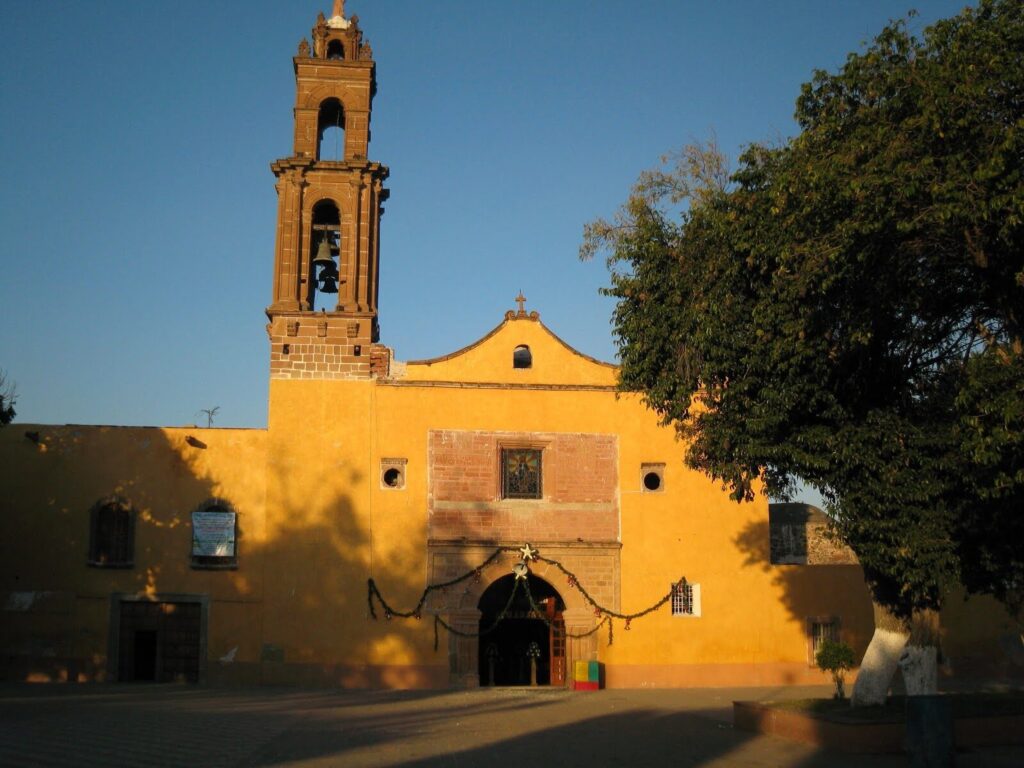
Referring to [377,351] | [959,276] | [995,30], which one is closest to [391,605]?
[377,351]

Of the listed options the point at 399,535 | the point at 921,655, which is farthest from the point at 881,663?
the point at 399,535

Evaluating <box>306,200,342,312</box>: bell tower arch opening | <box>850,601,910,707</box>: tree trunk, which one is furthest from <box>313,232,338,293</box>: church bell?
<box>850,601,910,707</box>: tree trunk

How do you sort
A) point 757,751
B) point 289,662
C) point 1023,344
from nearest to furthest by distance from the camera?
point 1023,344 < point 757,751 < point 289,662

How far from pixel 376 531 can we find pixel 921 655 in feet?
36.4

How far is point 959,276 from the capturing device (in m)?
12.8

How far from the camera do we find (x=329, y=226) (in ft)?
77.5

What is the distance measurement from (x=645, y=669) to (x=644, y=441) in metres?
4.66

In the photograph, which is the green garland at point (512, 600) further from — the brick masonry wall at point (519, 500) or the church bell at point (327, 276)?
the church bell at point (327, 276)

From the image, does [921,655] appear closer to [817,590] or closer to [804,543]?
[817,590]

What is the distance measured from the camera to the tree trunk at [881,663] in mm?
14766

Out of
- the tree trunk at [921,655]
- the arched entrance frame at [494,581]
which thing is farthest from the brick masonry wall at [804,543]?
the tree trunk at [921,655]

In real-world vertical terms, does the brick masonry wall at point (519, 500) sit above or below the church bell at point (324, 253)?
below

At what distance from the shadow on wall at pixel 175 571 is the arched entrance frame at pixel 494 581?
2.35 ft

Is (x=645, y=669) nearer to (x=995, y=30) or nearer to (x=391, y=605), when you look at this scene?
(x=391, y=605)
